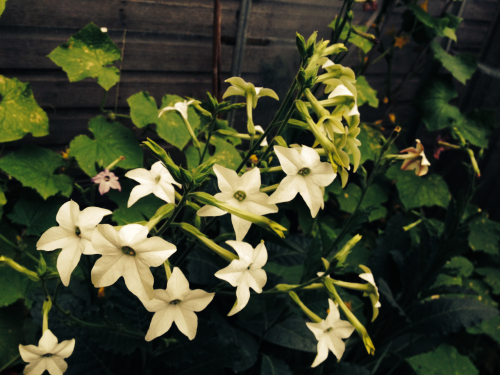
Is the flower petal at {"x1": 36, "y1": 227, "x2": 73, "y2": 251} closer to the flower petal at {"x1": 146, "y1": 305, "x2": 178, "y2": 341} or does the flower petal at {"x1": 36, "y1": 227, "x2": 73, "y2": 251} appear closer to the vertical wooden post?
the flower petal at {"x1": 146, "y1": 305, "x2": 178, "y2": 341}

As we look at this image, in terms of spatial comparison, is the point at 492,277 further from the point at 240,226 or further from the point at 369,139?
the point at 240,226

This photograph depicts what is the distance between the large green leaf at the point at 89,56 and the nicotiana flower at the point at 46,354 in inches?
37.7

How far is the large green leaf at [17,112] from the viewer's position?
1.23 metres

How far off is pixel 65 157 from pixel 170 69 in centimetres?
62

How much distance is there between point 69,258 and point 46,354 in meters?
0.28

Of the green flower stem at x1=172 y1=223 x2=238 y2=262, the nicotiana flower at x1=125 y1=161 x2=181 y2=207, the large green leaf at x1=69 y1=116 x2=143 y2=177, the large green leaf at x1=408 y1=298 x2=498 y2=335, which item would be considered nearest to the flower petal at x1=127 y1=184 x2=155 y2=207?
the nicotiana flower at x1=125 y1=161 x2=181 y2=207

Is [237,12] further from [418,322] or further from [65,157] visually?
[418,322]

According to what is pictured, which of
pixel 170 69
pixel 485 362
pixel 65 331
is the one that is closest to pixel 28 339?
pixel 65 331

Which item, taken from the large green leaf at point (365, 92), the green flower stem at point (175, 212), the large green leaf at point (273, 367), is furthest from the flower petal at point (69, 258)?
the large green leaf at point (365, 92)

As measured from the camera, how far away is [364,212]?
113cm

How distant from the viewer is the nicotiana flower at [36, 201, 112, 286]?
1.86 feet

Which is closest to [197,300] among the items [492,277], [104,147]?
[104,147]

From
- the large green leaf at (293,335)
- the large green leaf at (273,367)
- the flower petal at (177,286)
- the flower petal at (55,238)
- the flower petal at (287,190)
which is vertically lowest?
the large green leaf at (273,367)

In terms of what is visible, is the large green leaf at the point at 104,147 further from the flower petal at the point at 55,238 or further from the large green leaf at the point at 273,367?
the large green leaf at the point at 273,367
